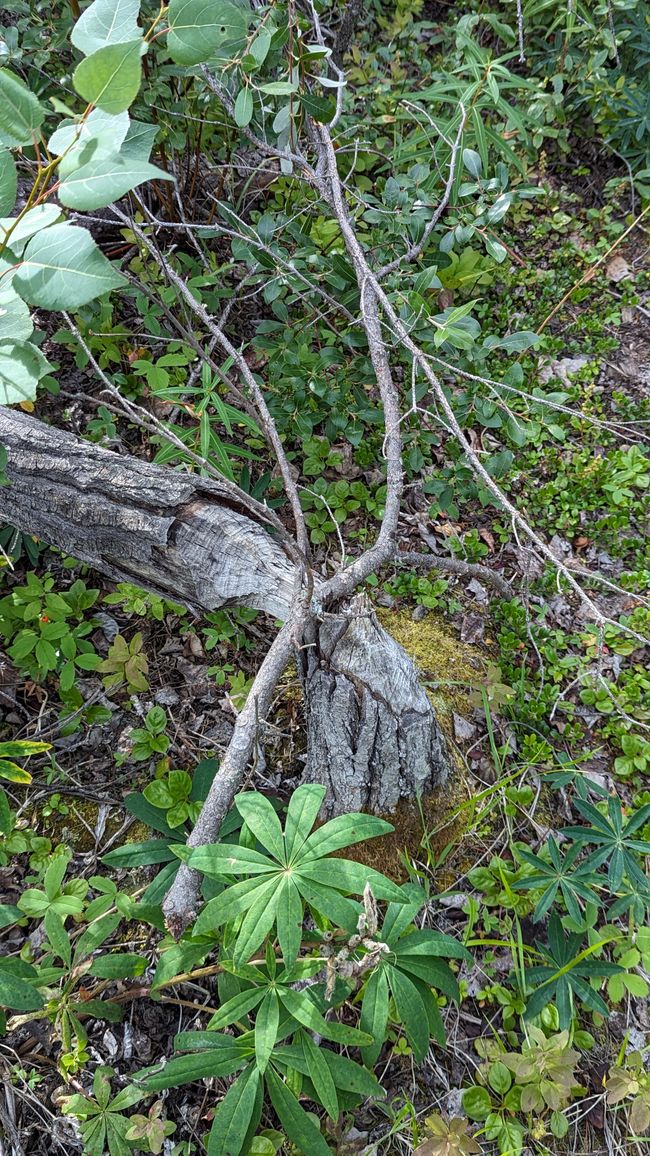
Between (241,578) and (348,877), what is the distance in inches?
32.8

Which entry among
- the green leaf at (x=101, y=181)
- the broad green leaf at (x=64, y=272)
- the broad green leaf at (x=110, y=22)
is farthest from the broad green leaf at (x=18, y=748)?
the broad green leaf at (x=110, y=22)

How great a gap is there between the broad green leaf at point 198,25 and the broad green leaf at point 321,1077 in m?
1.88

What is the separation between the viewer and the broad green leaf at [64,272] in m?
0.85

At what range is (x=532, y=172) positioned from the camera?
3.72 m

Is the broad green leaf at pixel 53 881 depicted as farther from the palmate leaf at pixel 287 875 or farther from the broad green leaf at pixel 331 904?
the broad green leaf at pixel 331 904

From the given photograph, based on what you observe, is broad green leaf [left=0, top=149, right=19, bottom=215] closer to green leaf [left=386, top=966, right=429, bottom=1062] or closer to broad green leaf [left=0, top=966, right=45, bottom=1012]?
broad green leaf [left=0, top=966, right=45, bottom=1012]

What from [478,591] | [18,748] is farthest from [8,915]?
[478,591]

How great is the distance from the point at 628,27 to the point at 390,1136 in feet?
15.7

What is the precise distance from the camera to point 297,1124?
4.62ft

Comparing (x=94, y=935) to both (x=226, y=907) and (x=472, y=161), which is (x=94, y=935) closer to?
(x=226, y=907)

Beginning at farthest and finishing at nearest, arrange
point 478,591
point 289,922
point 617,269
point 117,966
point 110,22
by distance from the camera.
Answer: point 617,269 < point 478,591 < point 117,966 < point 289,922 < point 110,22

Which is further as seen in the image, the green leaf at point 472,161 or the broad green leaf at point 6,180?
the green leaf at point 472,161

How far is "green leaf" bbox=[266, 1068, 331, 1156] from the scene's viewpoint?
1403 millimetres

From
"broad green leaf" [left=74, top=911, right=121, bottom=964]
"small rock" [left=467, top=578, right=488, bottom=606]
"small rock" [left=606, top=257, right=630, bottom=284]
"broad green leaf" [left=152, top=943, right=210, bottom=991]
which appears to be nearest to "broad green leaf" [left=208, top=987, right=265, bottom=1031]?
"broad green leaf" [left=152, top=943, right=210, bottom=991]
